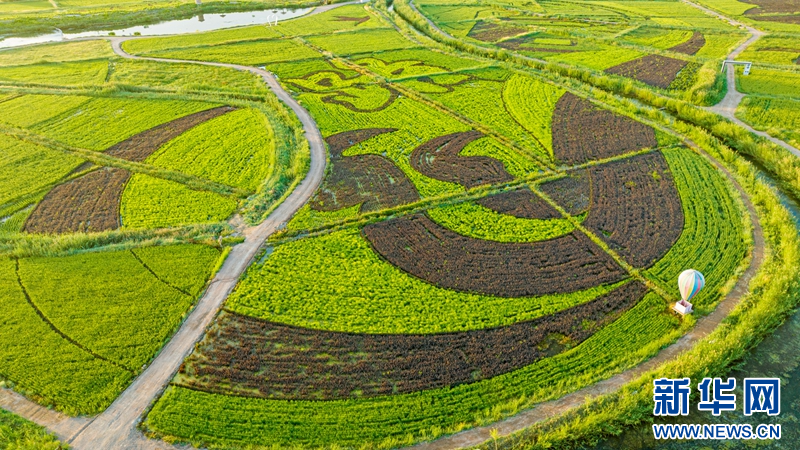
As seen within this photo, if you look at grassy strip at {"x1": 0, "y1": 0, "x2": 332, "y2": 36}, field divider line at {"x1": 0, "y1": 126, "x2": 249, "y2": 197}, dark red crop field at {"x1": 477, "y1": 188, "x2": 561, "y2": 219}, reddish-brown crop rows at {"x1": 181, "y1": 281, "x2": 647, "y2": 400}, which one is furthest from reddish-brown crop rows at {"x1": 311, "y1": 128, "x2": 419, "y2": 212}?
grassy strip at {"x1": 0, "y1": 0, "x2": 332, "y2": 36}

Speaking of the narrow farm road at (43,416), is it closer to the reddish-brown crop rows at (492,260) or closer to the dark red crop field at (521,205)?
the reddish-brown crop rows at (492,260)

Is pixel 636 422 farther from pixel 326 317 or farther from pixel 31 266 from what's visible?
pixel 31 266

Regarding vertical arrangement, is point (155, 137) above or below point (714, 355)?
above

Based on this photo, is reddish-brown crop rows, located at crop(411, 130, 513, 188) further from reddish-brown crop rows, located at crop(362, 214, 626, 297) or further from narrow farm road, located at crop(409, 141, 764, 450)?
narrow farm road, located at crop(409, 141, 764, 450)

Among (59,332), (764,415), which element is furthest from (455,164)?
(59,332)

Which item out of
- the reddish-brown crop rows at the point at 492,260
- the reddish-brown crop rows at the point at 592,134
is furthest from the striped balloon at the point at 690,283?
the reddish-brown crop rows at the point at 592,134

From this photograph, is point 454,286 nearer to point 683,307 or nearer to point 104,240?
point 683,307

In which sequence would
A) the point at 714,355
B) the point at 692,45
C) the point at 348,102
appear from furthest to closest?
the point at 692,45 → the point at 348,102 → the point at 714,355

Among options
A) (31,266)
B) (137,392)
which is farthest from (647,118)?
(31,266)
